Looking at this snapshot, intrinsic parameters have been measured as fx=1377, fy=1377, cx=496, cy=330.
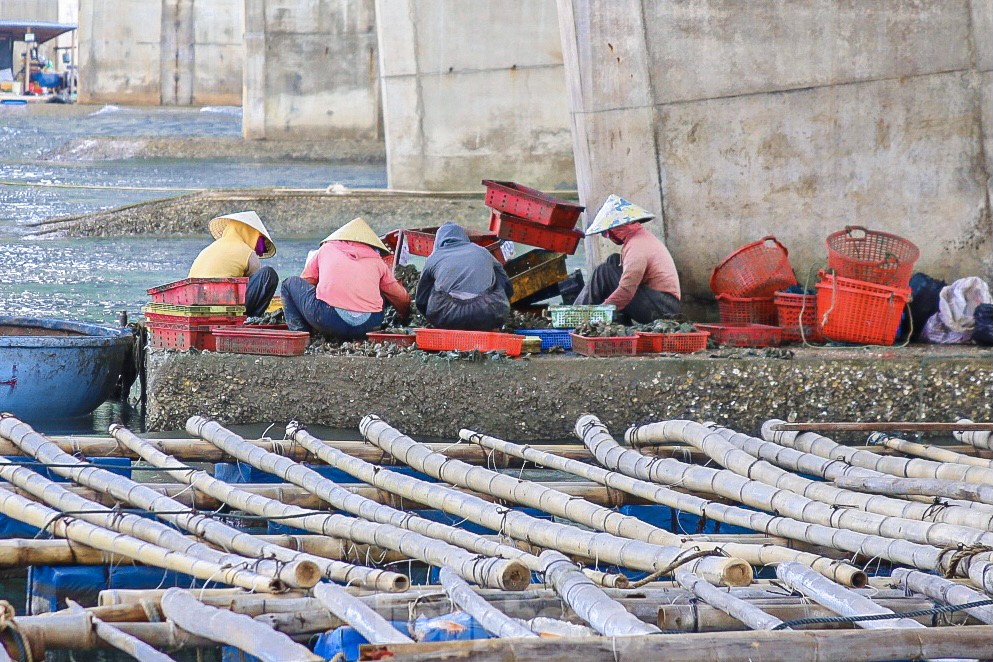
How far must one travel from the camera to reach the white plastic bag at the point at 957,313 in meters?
8.94

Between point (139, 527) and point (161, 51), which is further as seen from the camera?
point (161, 51)

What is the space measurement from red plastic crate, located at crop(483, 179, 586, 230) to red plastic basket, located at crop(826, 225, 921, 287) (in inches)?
76.6

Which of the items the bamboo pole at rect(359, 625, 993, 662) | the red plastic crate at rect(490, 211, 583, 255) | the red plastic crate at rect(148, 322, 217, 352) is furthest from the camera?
the red plastic crate at rect(490, 211, 583, 255)

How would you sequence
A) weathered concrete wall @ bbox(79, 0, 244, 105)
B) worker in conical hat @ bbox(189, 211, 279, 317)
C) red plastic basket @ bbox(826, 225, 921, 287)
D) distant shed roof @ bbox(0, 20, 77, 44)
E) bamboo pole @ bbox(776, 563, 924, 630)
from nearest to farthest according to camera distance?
bamboo pole @ bbox(776, 563, 924, 630)
red plastic basket @ bbox(826, 225, 921, 287)
worker in conical hat @ bbox(189, 211, 279, 317)
weathered concrete wall @ bbox(79, 0, 244, 105)
distant shed roof @ bbox(0, 20, 77, 44)

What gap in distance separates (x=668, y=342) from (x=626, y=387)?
48cm

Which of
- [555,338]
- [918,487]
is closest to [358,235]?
[555,338]

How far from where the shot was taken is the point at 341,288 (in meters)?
8.74

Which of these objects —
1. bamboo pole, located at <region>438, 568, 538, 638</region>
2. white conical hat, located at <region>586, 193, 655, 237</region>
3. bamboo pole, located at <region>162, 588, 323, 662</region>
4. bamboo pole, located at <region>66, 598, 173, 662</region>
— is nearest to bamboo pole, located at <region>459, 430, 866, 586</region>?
bamboo pole, located at <region>438, 568, 538, 638</region>

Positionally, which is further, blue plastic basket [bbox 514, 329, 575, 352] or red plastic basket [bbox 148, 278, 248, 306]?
blue plastic basket [bbox 514, 329, 575, 352]

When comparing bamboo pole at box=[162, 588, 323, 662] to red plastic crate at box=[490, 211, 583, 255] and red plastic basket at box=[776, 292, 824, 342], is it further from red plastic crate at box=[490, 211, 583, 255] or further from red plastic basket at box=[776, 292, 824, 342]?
red plastic crate at box=[490, 211, 583, 255]

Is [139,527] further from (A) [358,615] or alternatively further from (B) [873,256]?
(B) [873,256]

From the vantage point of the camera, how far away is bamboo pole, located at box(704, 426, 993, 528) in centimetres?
575

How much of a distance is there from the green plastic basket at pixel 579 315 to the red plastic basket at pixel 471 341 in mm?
482

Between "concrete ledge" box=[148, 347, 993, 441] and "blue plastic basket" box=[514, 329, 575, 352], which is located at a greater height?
"blue plastic basket" box=[514, 329, 575, 352]
